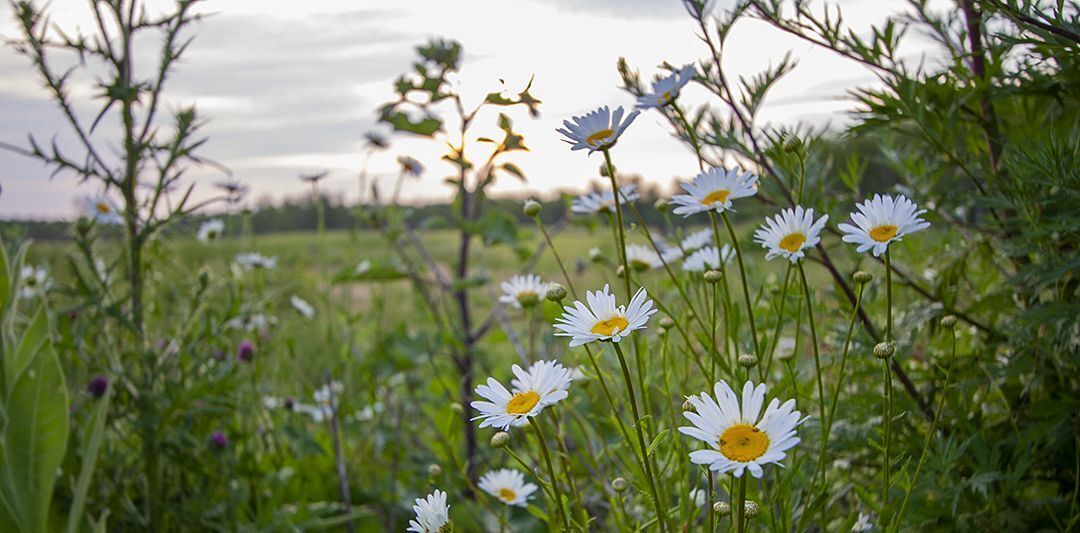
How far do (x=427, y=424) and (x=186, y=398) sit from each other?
86 centimetres

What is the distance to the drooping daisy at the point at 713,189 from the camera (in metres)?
0.61

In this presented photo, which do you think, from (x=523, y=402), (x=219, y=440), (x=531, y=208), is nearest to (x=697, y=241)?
(x=531, y=208)

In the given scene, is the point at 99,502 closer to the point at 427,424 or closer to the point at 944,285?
the point at 427,424

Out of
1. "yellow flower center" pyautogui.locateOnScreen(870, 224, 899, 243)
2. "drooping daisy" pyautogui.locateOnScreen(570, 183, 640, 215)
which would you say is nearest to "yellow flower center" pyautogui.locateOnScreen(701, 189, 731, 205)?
"yellow flower center" pyautogui.locateOnScreen(870, 224, 899, 243)

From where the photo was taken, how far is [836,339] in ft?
3.47

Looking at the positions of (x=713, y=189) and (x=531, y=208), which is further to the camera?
(x=531, y=208)

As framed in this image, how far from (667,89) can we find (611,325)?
0.22 metres

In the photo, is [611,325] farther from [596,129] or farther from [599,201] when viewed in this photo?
[599,201]

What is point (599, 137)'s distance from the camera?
23.6 inches

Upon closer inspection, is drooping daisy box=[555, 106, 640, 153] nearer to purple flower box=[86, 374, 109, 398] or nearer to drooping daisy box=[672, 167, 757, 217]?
drooping daisy box=[672, 167, 757, 217]

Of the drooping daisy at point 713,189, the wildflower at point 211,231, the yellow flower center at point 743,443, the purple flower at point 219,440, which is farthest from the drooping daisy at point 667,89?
the wildflower at point 211,231

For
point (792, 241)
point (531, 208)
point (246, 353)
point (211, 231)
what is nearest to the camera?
point (792, 241)

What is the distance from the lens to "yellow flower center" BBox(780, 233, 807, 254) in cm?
58

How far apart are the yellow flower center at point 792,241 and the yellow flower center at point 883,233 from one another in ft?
0.15
